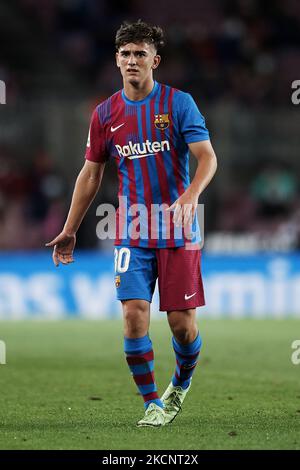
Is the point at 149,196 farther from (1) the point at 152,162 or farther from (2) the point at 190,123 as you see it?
(2) the point at 190,123

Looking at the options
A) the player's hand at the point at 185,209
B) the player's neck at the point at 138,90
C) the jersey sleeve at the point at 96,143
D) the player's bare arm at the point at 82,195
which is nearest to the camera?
the player's hand at the point at 185,209

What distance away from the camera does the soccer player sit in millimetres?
6457

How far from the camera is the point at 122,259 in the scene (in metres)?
6.57

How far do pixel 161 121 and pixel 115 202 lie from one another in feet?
35.6

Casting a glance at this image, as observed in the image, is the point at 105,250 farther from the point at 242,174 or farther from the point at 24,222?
the point at 242,174

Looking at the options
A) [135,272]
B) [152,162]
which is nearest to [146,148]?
[152,162]

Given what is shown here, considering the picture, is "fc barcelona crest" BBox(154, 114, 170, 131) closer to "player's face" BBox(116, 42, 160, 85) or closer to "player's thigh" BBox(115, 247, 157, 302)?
"player's face" BBox(116, 42, 160, 85)

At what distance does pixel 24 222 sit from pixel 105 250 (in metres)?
1.58

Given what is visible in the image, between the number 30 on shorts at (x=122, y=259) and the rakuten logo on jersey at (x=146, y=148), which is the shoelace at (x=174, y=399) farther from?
the rakuten logo on jersey at (x=146, y=148)

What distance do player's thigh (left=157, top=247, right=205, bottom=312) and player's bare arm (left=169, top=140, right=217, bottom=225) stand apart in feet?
1.46

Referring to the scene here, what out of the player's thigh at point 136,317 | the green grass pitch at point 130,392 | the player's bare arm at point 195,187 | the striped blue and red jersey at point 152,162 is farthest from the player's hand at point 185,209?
the green grass pitch at point 130,392

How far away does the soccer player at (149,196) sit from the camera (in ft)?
21.2

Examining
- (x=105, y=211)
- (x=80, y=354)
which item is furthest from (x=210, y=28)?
(x=80, y=354)

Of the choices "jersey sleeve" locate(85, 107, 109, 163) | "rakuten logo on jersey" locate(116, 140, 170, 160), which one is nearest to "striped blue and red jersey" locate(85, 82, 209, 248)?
"rakuten logo on jersey" locate(116, 140, 170, 160)
